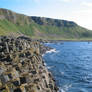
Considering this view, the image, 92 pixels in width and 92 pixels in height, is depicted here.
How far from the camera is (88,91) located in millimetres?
55344

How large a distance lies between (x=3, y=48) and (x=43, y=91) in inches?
1731

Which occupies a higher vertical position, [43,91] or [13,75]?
[13,75]

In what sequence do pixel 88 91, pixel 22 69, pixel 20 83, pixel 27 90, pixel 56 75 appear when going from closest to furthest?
1. pixel 27 90
2. pixel 20 83
3. pixel 22 69
4. pixel 88 91
5. pixel 56 75

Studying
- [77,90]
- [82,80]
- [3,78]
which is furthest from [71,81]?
[3,78]

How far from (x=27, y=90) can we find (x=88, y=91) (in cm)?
3092

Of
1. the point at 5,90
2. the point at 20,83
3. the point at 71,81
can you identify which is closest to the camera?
the point at 5,90

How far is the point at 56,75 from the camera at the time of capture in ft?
245

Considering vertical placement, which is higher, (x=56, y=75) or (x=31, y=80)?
(x=31, y=80)

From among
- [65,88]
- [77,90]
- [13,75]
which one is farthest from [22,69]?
[77,90]

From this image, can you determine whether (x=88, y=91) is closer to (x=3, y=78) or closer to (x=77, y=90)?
(x=77, y=90)

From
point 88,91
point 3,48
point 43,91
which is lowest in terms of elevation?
point 88,91

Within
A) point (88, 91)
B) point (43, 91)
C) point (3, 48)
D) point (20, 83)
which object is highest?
point (3, 48)

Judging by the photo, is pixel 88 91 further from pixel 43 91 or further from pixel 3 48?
pixel 3 48

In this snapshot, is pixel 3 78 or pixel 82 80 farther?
pixel 82 80
